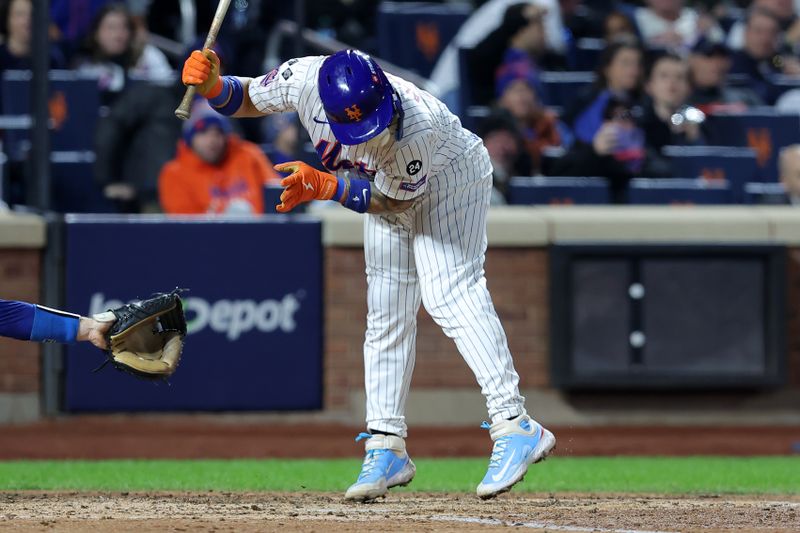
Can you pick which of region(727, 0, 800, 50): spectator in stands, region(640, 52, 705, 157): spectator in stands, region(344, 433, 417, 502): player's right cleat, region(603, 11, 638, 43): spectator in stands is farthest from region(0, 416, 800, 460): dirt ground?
region(727, 0, 800, 50): spectator in stands

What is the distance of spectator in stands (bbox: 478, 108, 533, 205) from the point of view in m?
9.82

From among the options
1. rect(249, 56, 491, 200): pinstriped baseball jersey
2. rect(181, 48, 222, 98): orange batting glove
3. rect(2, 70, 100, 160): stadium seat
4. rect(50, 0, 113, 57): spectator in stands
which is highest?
rect(50, 0, 113, 57): spectator in stands

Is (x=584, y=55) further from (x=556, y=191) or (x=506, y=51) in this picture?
(x=556, y=191)

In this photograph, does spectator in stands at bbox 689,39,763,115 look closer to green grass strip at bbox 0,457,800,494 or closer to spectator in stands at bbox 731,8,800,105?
spectator in stands at bbox 731,8,800,105

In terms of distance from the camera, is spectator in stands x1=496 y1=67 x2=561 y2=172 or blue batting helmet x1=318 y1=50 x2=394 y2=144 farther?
spectator in stands x1=496 y1=67 x2=561 y2=172

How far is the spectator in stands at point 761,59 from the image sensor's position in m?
12.0

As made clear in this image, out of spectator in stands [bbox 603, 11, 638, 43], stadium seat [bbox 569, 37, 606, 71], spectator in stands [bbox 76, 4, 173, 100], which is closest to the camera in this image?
spectator in stands [bbox 76, 4, 173, 100]

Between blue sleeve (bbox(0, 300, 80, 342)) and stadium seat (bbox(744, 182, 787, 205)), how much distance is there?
6140mm

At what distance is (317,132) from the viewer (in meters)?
5.29

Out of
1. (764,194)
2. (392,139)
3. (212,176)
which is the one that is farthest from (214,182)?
(392,139)

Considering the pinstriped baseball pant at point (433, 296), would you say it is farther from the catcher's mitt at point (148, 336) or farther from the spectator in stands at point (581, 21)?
the spectator in stands at point (581, 21)

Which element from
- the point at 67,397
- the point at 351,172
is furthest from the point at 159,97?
the point at 351,172

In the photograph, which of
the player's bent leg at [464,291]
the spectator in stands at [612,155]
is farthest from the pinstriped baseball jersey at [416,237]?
the spectator in stands at [612,155]

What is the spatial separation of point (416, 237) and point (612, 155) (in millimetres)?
4891
